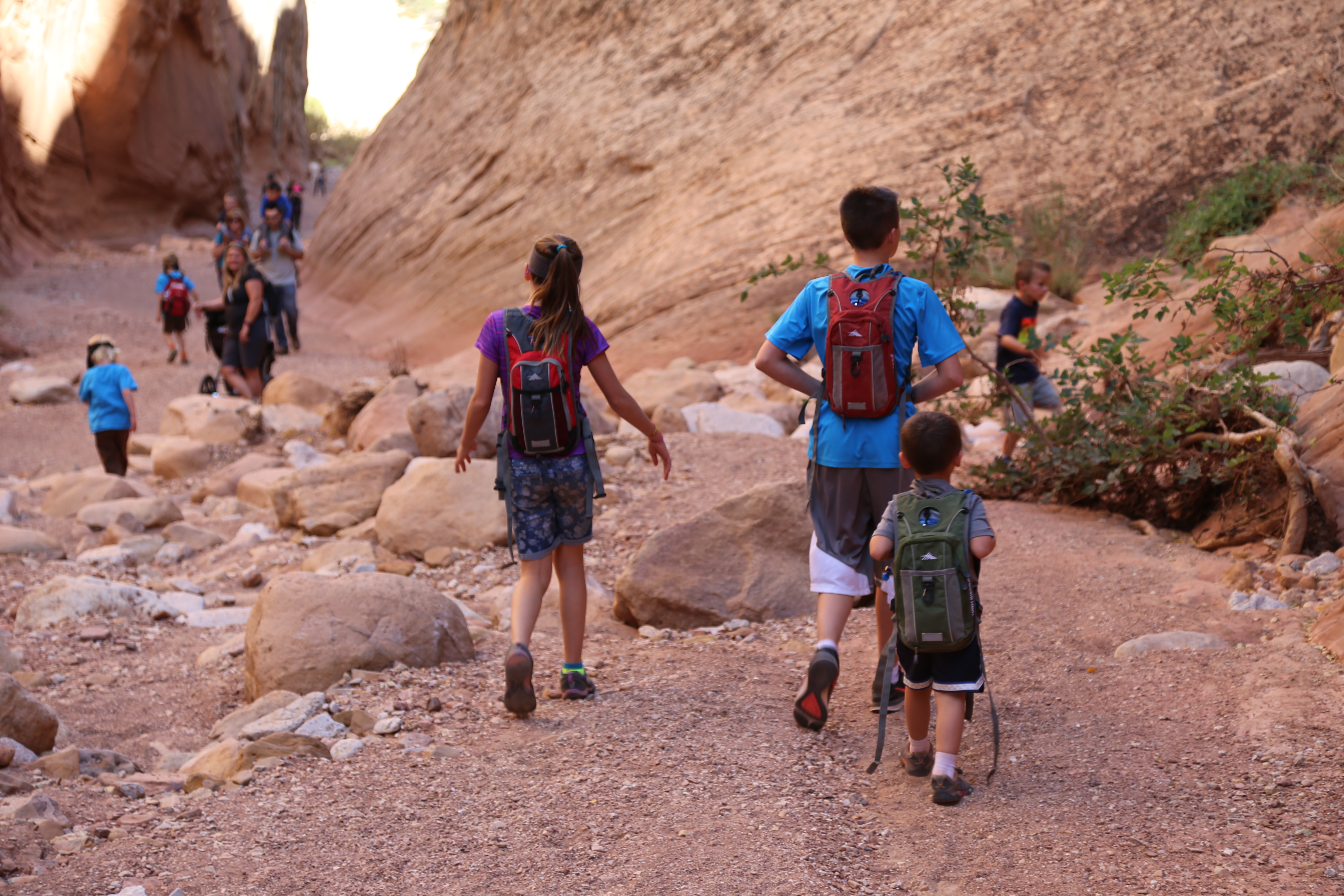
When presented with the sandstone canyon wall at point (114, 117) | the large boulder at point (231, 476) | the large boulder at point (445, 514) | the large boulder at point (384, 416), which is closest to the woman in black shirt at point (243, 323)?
the large boulder at point (231, 476)

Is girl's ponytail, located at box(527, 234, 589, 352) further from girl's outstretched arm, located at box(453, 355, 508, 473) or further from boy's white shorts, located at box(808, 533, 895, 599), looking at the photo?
boy's white shorts, located at box(808, 533, 895, 599)

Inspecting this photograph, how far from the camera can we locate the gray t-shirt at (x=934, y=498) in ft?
9.86

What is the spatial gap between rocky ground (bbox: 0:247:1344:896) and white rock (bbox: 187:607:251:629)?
0.35m

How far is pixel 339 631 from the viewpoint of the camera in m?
4.39

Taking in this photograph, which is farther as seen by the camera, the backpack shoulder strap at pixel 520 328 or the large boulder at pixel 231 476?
the large boulder at pixel 231 476

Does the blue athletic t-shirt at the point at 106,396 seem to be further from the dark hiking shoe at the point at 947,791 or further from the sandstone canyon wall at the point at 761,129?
the dark hiking shoe at the point at 947,791

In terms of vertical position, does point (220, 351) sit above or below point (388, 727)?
above

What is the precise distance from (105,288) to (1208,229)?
19840 mm

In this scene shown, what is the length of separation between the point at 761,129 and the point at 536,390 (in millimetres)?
9605

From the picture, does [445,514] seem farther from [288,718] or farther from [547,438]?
[547,438]

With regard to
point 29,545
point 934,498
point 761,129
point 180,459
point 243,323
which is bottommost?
point 29,545

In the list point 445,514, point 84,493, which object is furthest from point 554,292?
point 84,493

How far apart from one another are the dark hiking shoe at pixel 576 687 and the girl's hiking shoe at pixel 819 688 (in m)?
0.89

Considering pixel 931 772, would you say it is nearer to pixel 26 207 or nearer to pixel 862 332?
pixel 862 332
